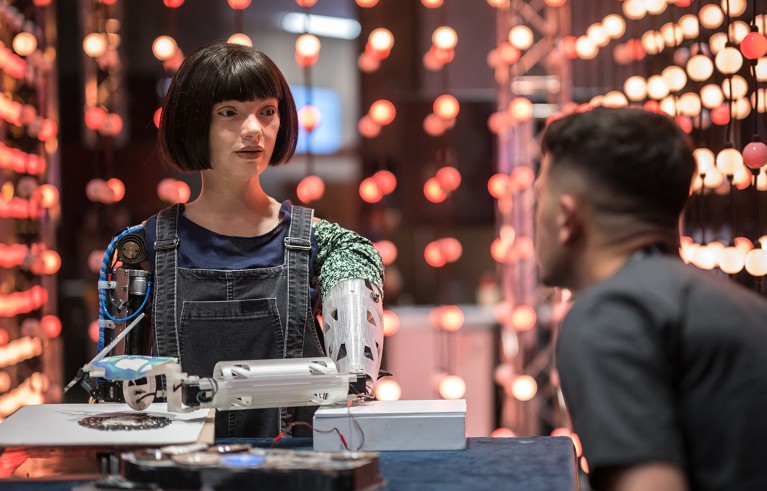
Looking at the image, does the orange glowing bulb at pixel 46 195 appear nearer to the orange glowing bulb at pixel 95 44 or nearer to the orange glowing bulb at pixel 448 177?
the orange glowing bulb at pixel 95 44

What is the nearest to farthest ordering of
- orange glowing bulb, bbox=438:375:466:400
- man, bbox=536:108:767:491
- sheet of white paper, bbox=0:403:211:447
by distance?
man, bbox=536:108:767:491
sheet of white paper, bbox=0:403:211:447
orange glowing bulb, bbox=438:375:466:400

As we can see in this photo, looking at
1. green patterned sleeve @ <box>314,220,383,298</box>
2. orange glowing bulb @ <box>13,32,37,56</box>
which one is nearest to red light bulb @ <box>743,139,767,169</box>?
green patterned sleeve @ <box>314,220,383,298</box>

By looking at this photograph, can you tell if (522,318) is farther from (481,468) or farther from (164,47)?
(481,468)

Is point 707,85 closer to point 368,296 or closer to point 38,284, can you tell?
point 368,296

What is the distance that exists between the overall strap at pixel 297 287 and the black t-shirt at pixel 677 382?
0.84 m

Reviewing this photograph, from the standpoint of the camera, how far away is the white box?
1.37 m

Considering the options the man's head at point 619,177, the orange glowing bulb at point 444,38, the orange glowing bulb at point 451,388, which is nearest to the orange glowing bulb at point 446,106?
the orange glowing bulb at point 444,38

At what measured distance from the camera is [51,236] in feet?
12.0

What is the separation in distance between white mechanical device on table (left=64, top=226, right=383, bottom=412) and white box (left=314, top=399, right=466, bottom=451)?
74 mm

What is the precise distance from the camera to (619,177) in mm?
1040

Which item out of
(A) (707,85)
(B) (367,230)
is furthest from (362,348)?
(B) (367,230)

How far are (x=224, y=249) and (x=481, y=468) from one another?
2.26 feet

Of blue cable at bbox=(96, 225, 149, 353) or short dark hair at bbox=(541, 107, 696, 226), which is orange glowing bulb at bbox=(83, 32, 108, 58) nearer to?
blue cable at bbox=(96, 225, 149, 353)

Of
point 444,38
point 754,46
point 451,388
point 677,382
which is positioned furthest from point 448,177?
point 677,382
